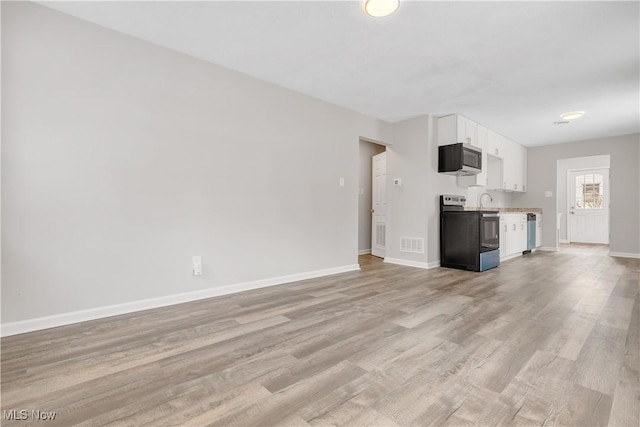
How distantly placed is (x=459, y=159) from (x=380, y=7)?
2.89m

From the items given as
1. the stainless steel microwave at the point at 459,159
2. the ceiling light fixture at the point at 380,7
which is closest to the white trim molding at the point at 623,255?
the stainless steel microwave at the point at 459,159

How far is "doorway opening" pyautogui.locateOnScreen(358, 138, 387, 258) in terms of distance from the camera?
18.0ft

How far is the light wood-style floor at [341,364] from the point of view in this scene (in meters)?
1.22

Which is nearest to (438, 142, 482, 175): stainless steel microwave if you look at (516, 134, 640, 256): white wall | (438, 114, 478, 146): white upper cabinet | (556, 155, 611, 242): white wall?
(438, 114, 478, 146): white upper cabinet

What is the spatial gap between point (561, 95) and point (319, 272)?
3821 mm

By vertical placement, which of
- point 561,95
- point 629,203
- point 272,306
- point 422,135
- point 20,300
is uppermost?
point 561,95

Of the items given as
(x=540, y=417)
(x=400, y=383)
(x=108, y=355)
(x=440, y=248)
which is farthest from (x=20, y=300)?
(x=440, y=248)

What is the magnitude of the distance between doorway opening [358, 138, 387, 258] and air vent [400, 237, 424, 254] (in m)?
0.72

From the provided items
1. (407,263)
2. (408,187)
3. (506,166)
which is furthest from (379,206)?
(506,166)

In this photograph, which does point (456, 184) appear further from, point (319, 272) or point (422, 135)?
point (319, 272)

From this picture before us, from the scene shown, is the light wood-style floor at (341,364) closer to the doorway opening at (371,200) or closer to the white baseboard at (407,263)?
the white baseboard at (407,263)

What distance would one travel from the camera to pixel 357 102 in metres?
3.98

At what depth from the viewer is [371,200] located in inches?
241

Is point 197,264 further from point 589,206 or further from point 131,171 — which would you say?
point 589,206
